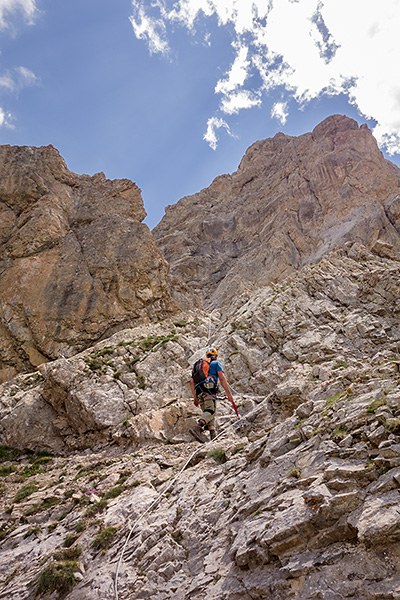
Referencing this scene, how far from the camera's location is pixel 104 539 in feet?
21.2

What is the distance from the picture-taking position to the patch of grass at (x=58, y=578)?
564 cm

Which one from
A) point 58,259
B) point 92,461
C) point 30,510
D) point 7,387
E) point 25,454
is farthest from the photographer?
point 58,259

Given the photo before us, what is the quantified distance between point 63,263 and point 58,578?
2430 cm

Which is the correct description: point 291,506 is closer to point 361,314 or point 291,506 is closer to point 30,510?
point 30,510

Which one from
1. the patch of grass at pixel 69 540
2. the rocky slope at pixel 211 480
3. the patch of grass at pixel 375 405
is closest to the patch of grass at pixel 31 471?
the rocky slope at pixel 211 480

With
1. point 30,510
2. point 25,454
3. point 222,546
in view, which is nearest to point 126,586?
point 222,546

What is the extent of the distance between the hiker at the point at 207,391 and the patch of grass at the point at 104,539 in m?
4.36

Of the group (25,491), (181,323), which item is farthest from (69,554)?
(181,323)

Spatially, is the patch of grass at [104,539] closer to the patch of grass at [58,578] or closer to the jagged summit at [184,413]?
the jagged summit at [184,413]

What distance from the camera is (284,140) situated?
215ft

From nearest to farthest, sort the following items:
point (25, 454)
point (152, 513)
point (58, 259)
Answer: point (152, 513) < point (25, 454) < point (58, 259)

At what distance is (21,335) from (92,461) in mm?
15817

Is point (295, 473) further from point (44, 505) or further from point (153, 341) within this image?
point (153, 341)

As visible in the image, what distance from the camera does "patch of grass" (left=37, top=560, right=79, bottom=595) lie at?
5641mm
